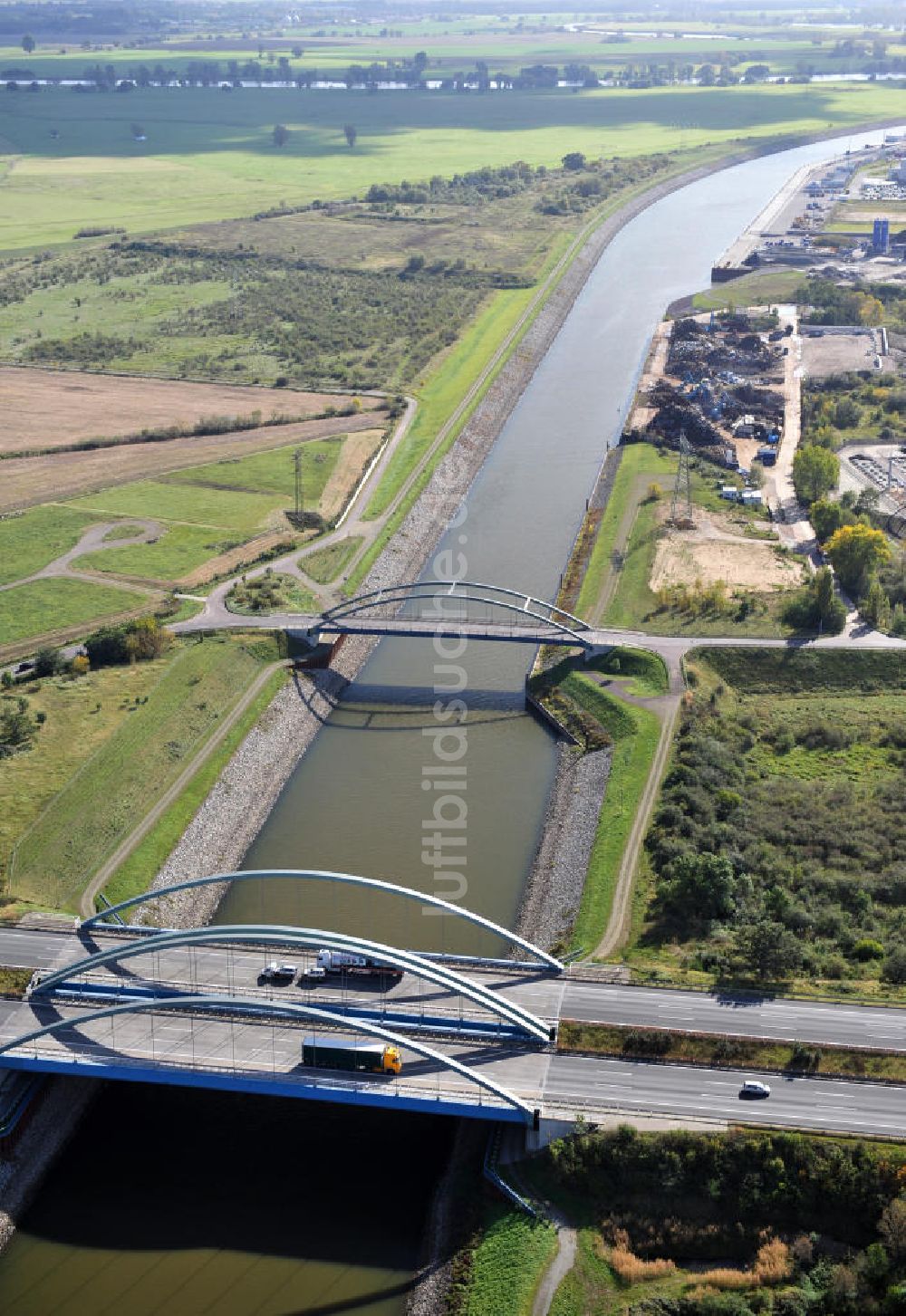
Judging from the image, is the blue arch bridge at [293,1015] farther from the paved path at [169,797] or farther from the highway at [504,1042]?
the paved path at [169,797]

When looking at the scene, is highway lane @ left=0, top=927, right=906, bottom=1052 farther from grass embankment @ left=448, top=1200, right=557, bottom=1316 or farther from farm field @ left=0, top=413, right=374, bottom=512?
farm field @ left=0, top=413, right=374, bottom=512

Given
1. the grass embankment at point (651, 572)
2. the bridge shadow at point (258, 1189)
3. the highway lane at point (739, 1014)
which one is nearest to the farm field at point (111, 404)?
the grass embankment at point (651, 572)

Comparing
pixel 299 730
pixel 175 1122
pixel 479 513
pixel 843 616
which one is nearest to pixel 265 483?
pixel 479 513

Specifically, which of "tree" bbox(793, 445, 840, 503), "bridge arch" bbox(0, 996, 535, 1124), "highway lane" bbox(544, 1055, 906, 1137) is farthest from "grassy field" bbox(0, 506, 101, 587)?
"highway lane" bbox(544, 1055, 906, 1137)

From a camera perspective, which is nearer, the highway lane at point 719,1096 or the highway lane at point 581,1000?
the highway lane at point 719,1096

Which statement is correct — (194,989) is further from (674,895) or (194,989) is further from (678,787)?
(678,787)

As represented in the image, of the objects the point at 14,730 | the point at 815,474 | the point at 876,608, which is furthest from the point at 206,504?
the point at 876,608

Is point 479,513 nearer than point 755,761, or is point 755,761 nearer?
point 755,761
